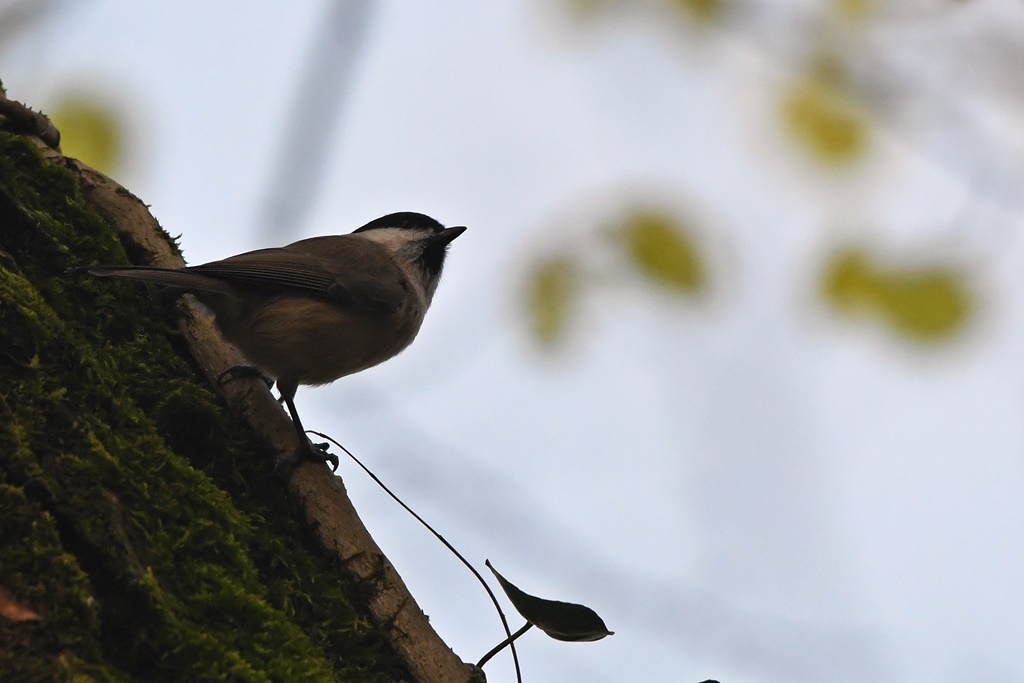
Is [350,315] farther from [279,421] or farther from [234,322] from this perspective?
[279,421]

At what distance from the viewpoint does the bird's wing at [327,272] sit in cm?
345

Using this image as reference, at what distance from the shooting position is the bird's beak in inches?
181

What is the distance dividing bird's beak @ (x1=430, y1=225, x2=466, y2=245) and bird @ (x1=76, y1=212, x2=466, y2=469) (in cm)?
32

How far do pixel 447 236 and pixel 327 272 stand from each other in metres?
0.97

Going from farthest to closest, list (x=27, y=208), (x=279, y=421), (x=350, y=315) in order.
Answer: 1. (x=350, y=315)
2. (x=279, y=421)
3. (x=27, y=208)

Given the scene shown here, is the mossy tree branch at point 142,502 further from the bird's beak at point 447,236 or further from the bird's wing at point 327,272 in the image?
the bird's beak at point 447,236

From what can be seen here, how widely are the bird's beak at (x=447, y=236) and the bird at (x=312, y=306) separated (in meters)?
0.32

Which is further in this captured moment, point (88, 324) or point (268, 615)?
point (88, 324)

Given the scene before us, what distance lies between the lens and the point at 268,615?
6.29 feet

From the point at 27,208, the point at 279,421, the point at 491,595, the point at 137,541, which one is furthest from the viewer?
the point at 279,421

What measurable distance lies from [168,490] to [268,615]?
34cm

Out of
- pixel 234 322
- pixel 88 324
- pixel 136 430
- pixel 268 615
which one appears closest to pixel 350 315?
pixel 234 322

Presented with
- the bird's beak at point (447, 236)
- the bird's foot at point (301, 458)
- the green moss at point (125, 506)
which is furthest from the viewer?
the bird's beak at point (447, 236)

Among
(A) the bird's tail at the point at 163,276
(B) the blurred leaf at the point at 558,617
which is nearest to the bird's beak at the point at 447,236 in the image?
(A) the bird's tail at the point at 163,276
